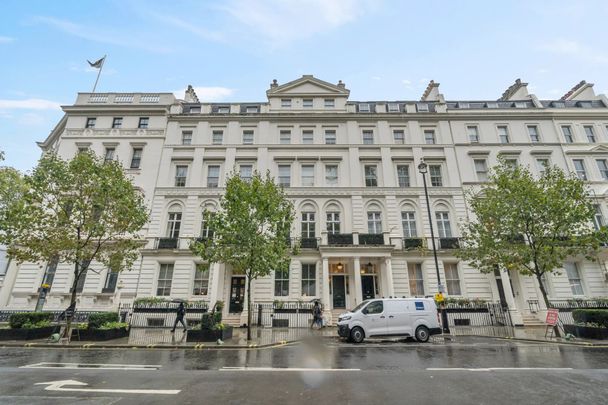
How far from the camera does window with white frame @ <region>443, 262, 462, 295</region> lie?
20.4m

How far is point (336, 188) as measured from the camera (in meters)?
22.9

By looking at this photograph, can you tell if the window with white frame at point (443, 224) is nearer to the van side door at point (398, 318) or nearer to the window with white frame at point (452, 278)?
the window with white frame at point (452, 278)

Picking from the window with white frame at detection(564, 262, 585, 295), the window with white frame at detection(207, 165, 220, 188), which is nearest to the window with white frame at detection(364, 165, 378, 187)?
the window with white frame at detection(207, 165, 220, 188)

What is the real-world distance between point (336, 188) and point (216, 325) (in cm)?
1413

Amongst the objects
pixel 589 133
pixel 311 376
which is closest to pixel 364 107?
pixel 589 133

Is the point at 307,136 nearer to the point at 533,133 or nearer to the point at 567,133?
the point at 533,133

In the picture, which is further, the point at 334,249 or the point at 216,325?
the point at 334,249

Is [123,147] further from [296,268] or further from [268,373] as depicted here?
[268,373]

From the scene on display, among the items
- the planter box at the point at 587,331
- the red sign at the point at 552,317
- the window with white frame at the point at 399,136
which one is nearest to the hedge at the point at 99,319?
the red sign at the point at 552,317

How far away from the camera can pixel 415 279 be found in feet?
68.1

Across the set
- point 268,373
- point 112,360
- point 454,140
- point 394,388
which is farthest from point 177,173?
point 454,140

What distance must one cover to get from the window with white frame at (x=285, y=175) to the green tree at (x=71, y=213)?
11.3 meters

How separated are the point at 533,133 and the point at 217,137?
96.7 ft

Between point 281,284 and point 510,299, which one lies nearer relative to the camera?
point 510,299
